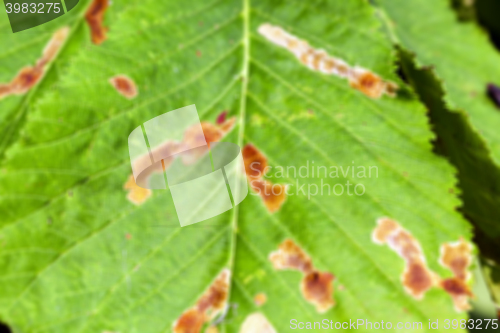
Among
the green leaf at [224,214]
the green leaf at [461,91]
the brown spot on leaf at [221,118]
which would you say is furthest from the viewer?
the green leaf at [461,91]

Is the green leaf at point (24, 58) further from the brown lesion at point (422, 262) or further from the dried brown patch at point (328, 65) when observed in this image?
the brown lesion at point (422, 262)

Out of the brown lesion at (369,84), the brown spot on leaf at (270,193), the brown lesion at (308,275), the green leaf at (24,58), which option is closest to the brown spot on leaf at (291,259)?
the brown lesion at (308,275)

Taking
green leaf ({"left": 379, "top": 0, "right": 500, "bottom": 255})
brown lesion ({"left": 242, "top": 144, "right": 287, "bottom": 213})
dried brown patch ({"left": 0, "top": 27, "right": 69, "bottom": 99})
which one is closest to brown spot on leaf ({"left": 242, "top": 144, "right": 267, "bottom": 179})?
brown lesion ({"left": 242, "top": 144, "right": 287, "bottom": 213})

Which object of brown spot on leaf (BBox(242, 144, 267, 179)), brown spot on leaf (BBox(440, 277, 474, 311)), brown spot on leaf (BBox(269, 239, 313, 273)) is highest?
brown spot on leaf (BBox(242, 144, 267, 179))

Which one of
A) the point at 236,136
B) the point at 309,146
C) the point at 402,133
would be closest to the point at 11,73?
the point at 236,136

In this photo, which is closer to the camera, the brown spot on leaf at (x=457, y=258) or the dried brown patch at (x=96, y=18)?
the brown spot on leaf at (x=457, y=258)

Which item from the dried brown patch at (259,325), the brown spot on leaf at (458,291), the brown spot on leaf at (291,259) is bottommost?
the dried brown patch at (259,325)

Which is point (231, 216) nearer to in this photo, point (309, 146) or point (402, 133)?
point (309, 146)

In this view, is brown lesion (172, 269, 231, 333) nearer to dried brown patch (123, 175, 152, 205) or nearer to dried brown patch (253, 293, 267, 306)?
dried brown patch (253, 293, 267, 306)
